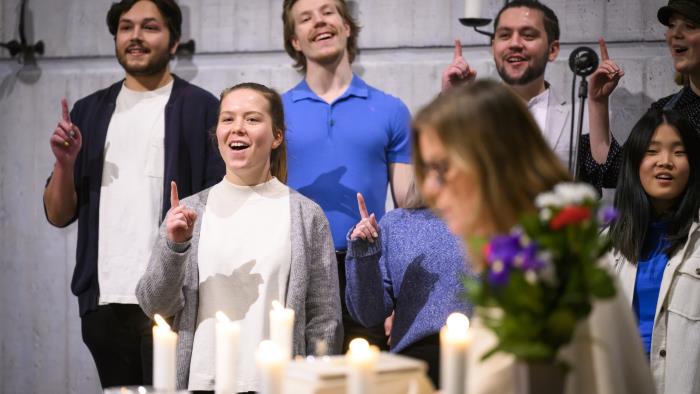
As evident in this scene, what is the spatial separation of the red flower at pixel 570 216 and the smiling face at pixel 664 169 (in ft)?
6.07

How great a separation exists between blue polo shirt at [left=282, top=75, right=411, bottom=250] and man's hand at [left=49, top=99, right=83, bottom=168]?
77 cm

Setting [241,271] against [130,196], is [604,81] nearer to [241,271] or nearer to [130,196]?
[241,271]

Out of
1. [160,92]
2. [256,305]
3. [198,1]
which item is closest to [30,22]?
[198,1]

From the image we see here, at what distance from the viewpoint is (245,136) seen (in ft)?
9.66

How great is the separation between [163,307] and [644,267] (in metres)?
1.48

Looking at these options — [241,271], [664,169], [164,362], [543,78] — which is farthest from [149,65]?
[164,362]

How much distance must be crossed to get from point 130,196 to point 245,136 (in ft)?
2.83

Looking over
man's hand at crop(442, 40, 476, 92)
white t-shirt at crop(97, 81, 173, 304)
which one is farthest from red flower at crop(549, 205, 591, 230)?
white t-shirt at crop(97, 81, 173, 304)

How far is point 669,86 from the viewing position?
3.91m

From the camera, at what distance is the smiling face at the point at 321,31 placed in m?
3.64

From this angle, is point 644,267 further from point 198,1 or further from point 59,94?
point 59,94

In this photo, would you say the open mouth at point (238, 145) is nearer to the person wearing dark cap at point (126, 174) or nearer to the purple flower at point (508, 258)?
the person wearing dark cap at point (126, 174)

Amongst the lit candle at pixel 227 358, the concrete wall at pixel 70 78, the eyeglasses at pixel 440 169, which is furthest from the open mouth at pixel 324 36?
the eyeglasses at pixel 440 169

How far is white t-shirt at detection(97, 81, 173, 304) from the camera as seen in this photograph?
11.7 ft
